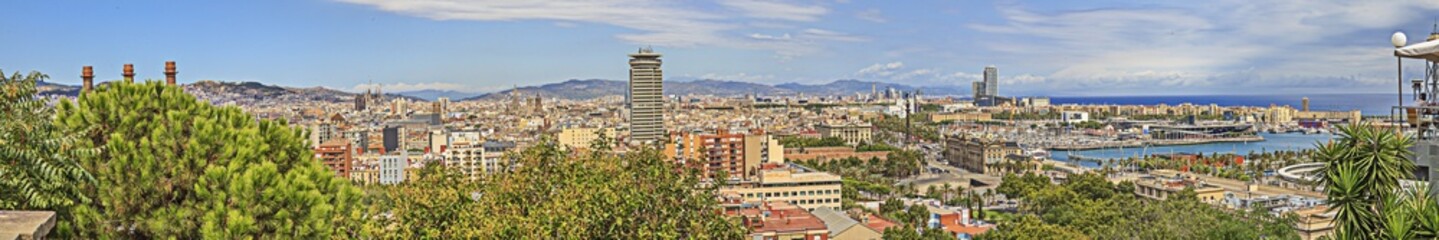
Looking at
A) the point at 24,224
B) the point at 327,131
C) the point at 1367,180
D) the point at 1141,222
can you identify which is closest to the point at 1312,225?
the point at 1141,222

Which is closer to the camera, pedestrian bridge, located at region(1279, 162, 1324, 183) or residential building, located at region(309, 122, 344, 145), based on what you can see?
pedestrian bridge, located at region(1279, 162, 1324, 183)

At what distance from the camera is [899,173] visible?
23.4 meters

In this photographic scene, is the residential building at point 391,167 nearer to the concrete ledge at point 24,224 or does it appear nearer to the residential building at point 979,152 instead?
the residential building at point 979,152

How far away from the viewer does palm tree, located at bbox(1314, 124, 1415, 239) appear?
250 cm

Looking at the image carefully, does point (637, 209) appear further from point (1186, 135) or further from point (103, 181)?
point (1186, 135)

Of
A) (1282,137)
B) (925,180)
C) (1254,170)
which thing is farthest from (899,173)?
(1282,137)

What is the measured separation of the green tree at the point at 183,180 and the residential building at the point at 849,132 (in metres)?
33.2

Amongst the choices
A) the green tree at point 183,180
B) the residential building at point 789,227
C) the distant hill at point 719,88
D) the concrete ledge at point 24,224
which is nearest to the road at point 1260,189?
the residential building at point 789,227

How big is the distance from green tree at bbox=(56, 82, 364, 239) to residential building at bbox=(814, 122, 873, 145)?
33.2 m

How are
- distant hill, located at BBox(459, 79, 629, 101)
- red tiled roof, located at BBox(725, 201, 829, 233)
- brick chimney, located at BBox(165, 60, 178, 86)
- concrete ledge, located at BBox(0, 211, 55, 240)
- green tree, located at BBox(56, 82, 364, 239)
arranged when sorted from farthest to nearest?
1. distant hill, located at BBox(459, 79, 629, 101)
2. red tiled roof, located at BBox(725, 201, 829, 233)
3. brick chimney, located at BBox(165, 60, 178, 86)
4. green tree, located at BBox(56, 82, 364, 239)
5. concrete ledge, located at BBox(0, 211, 55, 240)

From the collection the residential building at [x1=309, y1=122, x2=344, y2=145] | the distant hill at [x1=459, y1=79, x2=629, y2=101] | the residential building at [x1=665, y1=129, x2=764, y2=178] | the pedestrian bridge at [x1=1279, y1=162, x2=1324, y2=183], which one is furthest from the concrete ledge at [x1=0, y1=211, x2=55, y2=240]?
the distant hill at [x1=459, y1=79, x2=629, y2=101]

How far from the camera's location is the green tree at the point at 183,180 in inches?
94.6

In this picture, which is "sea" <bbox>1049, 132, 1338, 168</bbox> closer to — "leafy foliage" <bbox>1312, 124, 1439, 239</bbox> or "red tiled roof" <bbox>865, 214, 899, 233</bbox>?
"red tiled roof" <bbox>865, 214, 899, 233</bbox>

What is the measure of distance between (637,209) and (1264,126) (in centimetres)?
4855
